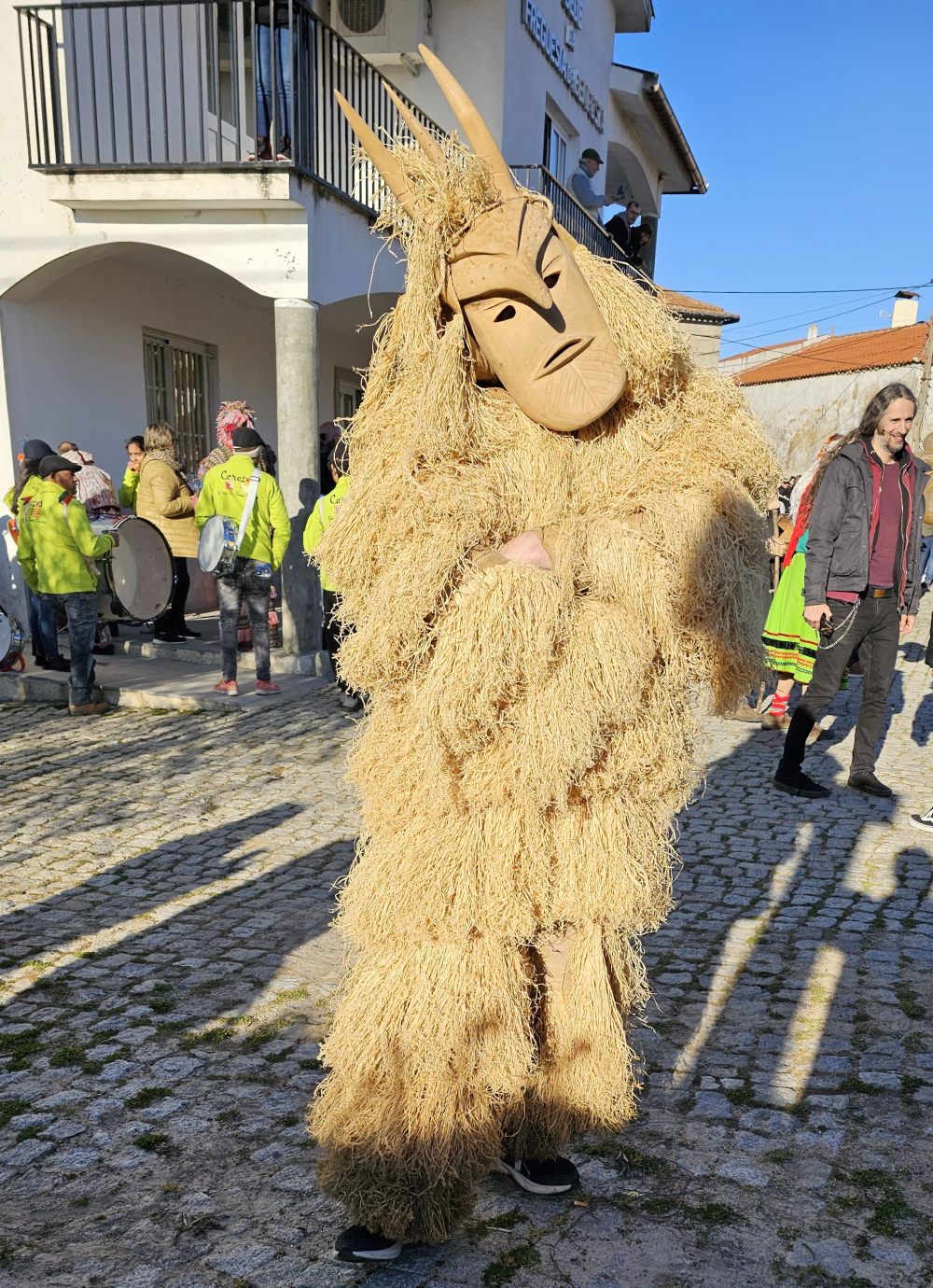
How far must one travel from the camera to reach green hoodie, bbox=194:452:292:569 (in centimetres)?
743

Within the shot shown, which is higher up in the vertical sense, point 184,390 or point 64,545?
point 184,390

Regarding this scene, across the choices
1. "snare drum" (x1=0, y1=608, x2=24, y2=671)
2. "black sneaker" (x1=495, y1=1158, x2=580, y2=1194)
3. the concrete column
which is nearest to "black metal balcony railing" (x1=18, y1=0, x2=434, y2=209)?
the concrete column

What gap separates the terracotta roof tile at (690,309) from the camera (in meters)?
2.42

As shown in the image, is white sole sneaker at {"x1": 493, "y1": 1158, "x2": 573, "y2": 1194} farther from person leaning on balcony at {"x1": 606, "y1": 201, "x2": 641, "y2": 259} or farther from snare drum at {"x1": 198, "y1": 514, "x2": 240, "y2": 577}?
person leaning on balcony at {"x1": 606, "y1": 201, "x2": 641, "y2": 259}

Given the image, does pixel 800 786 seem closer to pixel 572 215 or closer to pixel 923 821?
pixel 923 821

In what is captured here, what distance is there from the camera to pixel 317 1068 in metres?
2.95

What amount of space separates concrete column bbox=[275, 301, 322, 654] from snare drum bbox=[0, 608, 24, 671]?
2.35m

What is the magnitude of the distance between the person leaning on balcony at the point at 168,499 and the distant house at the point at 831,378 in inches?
938

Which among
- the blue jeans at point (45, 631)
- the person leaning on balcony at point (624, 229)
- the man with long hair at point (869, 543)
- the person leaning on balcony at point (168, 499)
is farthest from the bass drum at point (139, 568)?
the person leaning on balcony at point (624, 229)

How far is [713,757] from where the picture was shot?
21.7 ft

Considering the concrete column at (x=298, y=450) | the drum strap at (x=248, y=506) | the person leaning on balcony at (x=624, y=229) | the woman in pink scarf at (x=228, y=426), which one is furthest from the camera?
the person leaning on balcony at (x=624, y=229)

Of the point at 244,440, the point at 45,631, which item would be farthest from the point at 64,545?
the point at 45,631

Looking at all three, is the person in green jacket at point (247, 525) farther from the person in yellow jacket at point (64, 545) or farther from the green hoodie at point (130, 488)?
the green hoodie at point (130, 488)

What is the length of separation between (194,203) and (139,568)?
10.7 feet
